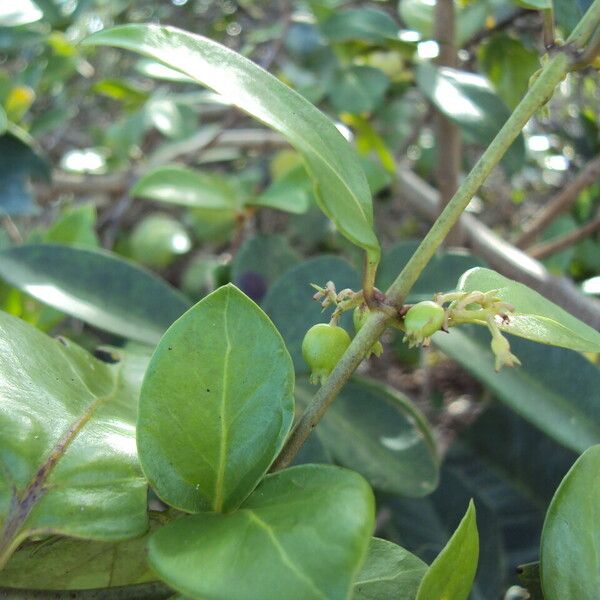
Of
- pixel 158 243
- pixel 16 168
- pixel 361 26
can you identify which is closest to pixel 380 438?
pixel 361 26

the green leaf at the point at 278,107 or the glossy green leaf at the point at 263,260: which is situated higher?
the green leaf at the point at 278,107

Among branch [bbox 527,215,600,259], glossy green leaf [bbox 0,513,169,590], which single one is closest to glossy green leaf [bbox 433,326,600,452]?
glossy green leaf [bbox 0,513,169,590]

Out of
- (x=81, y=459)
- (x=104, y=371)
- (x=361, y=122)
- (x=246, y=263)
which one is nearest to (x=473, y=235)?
(x=361, y=122)

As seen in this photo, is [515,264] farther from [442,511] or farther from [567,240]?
[442,511]

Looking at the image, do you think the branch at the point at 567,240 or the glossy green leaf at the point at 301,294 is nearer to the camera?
the glossy green leaf at the point at 301,294

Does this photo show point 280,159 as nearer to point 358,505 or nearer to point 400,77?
point 400,77

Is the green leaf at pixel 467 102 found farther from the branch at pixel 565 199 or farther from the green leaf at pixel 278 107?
the green leaf at pixel 278 107

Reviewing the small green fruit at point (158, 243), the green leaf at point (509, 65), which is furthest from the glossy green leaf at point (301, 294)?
the small green fruit at point (158, 243)
